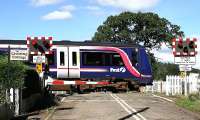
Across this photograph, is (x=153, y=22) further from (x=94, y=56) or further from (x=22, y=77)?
(x=22, y=77)

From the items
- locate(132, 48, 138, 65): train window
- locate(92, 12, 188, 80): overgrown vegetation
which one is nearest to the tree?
locate(92, 12, 188, 80): overgrown vegetation

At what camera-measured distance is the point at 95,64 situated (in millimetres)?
40469

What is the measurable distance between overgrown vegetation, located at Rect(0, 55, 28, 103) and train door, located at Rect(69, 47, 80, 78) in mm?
17099

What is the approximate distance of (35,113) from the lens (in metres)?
22.8

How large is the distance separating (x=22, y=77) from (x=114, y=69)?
62.6 feet

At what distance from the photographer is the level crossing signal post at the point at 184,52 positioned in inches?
1115

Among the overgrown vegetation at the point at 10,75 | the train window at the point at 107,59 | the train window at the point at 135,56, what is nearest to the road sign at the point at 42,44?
the overgrown vegetation at the point at 10,75

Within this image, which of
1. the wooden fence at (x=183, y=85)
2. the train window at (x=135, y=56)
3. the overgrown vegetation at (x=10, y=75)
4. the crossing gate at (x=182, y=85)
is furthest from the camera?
the train window at (x=135, y=56)

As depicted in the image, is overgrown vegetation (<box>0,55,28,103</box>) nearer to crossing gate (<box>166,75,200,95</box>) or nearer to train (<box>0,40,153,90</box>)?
train (<box>0,40,153,90</box>)

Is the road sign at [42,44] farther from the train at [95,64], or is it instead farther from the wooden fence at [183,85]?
the wooden fence at [183,85]

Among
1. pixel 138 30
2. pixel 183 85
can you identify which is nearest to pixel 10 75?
pixel 183 85

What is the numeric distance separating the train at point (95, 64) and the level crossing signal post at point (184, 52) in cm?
1242

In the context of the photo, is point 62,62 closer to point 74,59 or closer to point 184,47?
point 74,59

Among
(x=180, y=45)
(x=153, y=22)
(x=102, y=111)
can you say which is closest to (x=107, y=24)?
(x=153, y=22)
